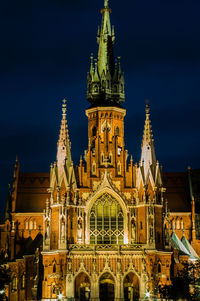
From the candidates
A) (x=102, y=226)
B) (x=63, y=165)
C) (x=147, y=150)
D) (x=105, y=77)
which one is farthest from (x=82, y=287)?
(x=105, y=77)

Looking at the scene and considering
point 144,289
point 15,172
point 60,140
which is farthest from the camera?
point 15,172

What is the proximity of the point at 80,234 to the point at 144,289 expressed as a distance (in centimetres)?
877

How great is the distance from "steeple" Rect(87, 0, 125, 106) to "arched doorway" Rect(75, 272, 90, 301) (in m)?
20.7

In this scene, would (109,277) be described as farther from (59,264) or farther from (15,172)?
(15,172)

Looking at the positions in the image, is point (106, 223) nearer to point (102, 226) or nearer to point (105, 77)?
point (102, 226)

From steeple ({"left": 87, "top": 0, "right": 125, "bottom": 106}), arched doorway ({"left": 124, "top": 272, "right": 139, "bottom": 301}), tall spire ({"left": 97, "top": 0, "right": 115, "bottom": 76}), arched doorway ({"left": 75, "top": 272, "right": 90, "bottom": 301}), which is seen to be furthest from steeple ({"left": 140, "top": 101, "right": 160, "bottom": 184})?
arched doorway ({"left": 75, "top": 272, "right": 90, "bottom": 301})

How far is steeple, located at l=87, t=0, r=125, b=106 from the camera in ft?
241

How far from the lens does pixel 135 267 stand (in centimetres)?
6250

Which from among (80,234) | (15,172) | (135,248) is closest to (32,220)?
(15,172)

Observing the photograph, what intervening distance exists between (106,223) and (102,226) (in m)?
0.53

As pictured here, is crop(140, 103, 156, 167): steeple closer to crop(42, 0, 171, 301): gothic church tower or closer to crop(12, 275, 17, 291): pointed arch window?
crop(42, 0, 171, 301): gothic church tower

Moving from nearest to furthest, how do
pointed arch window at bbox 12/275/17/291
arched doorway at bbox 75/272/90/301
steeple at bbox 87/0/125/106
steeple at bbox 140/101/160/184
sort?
arched doorway at bbox 75/272/90/301 → steeple at bbox 140/101/160/184 → pointed arch window at bbox 12/275/17/291 → steeple at bbox 87/0/125/106

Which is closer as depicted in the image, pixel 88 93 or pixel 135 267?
pixel 135 267

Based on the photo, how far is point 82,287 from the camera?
6328 cm
